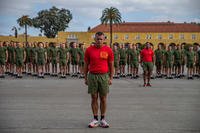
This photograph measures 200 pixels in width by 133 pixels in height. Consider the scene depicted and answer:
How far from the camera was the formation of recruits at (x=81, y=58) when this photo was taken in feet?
67.9

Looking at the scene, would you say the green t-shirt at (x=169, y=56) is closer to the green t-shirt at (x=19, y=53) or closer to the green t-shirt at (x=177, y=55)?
the green t-shirt at (x=177, y=55)

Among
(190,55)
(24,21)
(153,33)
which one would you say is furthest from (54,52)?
(153,33)

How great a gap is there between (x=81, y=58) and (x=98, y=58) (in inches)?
492

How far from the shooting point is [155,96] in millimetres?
12914

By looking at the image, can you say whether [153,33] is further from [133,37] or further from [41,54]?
[41,54]

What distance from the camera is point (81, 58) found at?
20719 mm

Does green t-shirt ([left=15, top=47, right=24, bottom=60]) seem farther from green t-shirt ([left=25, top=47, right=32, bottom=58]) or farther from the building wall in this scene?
the building wall

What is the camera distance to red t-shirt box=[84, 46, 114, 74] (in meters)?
8.26

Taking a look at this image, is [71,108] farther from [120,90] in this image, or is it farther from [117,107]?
[120,90]

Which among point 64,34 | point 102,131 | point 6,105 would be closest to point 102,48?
point 102,131

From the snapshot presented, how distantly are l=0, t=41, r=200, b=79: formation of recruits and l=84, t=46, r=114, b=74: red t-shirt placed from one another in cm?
1201

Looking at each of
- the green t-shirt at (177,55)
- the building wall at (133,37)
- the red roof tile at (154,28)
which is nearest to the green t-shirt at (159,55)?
the green t-shirt at (177,55)

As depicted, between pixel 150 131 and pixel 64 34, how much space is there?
95714mm

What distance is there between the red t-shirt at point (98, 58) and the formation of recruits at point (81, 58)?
1201 centimetres
